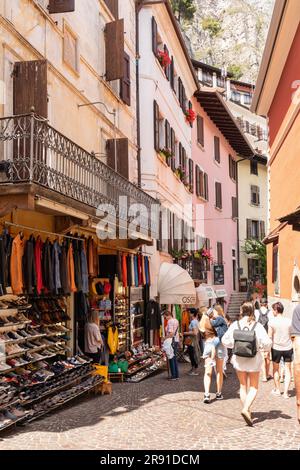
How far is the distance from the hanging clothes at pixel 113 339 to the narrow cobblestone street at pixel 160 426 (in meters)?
3.23

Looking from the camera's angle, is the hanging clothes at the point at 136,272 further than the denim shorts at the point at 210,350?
Yes

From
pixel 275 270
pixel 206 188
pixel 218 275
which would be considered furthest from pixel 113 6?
pixel 218 275

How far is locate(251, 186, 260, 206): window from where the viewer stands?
1742 inches

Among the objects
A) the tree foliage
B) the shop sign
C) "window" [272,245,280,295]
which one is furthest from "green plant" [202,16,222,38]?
"window" [272,245,280,295]

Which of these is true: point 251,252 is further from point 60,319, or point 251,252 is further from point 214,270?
point 60,319

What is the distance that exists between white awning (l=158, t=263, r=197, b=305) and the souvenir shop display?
6.59ft

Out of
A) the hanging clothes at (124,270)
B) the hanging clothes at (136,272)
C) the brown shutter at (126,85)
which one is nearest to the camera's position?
the hanging clothes at (124,270)

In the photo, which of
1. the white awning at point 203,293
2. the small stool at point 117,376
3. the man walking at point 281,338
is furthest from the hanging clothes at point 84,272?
the white awning at point 203,293

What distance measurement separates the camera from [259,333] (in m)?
9.66

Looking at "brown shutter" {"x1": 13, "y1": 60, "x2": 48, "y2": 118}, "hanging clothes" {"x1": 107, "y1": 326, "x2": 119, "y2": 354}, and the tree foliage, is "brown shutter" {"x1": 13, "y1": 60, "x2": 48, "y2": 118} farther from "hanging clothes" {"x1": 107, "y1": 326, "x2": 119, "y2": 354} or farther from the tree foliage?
the tree foliage

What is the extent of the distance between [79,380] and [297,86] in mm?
8832

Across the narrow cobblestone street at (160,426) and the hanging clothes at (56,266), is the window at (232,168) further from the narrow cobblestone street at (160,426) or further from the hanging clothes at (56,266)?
the hanging clothes at (56,266)

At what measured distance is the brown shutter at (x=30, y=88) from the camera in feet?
36.0

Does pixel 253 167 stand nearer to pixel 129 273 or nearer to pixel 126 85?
pixel 126 85
